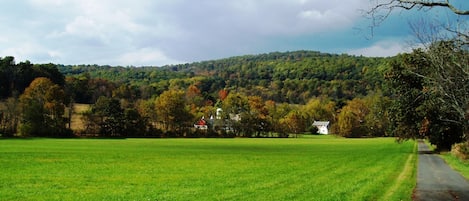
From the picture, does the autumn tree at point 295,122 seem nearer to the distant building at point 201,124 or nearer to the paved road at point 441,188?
the distant building at point 201,124

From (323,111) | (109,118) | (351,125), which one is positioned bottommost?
(351,125)

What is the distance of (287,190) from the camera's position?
19688 millimetres

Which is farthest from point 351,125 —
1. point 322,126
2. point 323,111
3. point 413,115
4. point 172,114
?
point 413,115

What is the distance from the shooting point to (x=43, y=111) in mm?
114938

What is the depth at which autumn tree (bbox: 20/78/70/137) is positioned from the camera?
365ft

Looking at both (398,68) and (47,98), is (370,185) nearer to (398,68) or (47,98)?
(398,68)

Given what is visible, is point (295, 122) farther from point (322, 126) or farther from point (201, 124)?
point (322, 126)

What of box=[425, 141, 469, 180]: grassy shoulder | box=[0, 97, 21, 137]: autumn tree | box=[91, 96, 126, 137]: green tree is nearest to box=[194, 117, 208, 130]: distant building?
box=[91, 96, 126, 137]: green tree

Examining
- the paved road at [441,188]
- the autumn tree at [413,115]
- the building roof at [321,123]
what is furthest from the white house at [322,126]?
the paved road at [441,188]

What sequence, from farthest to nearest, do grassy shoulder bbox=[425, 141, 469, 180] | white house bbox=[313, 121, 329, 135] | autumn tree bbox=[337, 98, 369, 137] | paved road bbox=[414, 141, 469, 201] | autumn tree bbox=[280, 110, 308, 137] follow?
white house bbox=[313, 121, 329, 135], autumn tree bbox=[280, 110, 308, 137], autumn tree bbox=[337, 98, 369, 137], grassy shoulder bbox=[425, 141, 469, 180], paved road bbox=[414, 141, 469, 201]

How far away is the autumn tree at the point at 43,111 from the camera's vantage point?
111 m

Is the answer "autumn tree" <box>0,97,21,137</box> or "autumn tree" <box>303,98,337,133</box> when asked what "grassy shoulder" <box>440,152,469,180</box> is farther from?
"autumn tree" <box>303,98,337,133</box>

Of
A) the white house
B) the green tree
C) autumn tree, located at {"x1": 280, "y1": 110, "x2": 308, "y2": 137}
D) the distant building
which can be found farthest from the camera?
the white house

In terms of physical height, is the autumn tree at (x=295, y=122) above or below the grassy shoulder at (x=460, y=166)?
above
